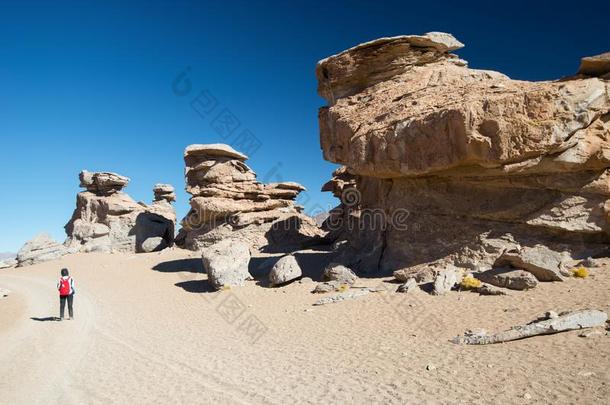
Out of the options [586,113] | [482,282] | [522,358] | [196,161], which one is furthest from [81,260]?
[586,113]

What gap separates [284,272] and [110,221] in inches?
989

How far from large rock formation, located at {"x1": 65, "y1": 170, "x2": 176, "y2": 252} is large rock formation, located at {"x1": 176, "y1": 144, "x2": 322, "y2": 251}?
4872 mm

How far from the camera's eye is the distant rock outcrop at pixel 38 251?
31.9 metres

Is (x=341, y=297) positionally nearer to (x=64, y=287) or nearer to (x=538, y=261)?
(x=538, y=261)

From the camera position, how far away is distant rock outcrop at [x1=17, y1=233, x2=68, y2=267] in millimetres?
31922

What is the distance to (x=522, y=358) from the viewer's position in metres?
8.07

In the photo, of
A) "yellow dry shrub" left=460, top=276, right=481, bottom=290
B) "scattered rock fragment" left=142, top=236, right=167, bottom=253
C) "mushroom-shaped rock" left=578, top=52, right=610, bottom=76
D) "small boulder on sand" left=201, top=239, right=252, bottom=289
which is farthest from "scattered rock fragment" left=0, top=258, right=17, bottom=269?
"mushroom-shaped rock" left=578, top=52, right=610, bottom=76

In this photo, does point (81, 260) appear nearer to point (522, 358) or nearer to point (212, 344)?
point (212, 344)

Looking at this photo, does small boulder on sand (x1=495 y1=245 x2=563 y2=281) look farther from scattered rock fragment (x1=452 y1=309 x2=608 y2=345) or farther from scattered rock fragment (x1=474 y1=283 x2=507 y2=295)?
scattered rock fragment (x1=452 y1=309 x2=608 y2=345)

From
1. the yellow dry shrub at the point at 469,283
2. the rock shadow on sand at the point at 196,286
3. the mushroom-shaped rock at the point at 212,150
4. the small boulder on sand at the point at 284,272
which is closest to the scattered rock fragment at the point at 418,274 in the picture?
the yellow dry shrub at the point at 469,283

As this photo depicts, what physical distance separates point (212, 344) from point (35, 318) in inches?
339

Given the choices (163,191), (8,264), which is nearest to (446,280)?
(8,264)

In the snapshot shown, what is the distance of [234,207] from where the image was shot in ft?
92.9

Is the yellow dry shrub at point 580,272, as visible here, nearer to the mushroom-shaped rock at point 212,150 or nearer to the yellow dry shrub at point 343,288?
the yellow dry shrub at point 343,288
